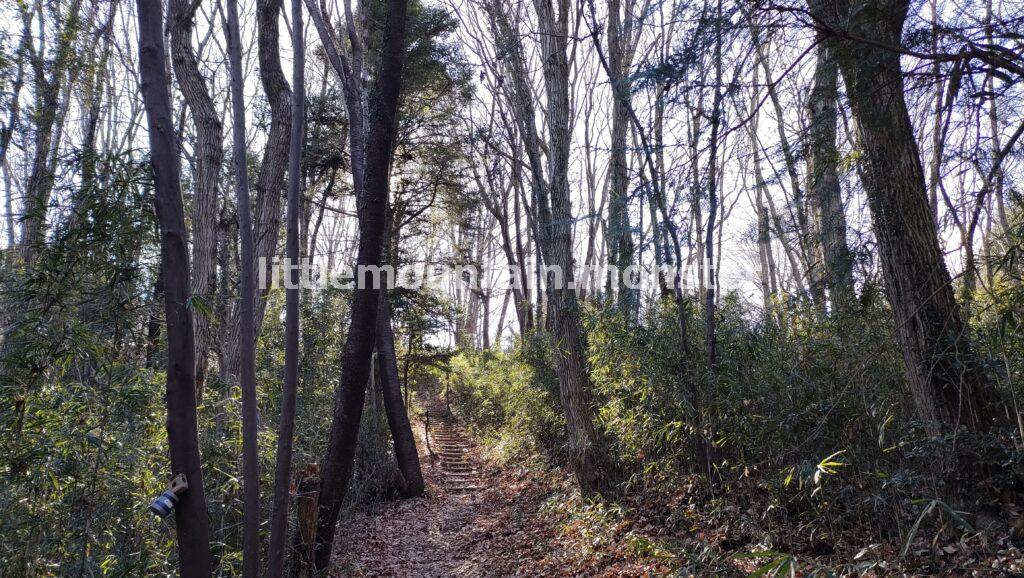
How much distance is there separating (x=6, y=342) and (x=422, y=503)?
676cm

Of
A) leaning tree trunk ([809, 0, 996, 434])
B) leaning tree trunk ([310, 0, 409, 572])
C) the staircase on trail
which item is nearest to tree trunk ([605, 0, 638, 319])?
leaning tree trunk ([809, 0, 996, 434])

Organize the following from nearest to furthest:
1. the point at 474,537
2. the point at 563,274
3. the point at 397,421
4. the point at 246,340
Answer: the point at 246,340 < the point at 563,274 < the point at 474,537 < the point at 397,421

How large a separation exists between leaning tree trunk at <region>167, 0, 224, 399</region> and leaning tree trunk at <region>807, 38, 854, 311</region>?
5.68 m

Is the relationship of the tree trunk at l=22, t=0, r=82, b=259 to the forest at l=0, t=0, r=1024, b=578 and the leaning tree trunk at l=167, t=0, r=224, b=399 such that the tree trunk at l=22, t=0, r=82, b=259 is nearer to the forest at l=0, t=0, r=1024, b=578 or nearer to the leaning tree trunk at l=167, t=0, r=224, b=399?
the forest at l=0, t=0, r=1024, b=578

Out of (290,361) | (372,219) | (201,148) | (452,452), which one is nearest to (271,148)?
(201,148)

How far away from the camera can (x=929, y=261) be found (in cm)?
327

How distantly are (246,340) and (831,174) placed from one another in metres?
4.14

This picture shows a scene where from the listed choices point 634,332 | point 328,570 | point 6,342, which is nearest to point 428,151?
point 634,332

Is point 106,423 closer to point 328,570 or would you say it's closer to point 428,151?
point 328,570

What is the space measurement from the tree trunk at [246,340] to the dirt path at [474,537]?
86.8 inches

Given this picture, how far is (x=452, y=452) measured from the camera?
13.5 m

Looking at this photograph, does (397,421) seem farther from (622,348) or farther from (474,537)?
(622,348)

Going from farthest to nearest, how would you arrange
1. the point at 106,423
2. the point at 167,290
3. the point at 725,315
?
the point at 725,315 < the point at 106,423 < the point at 167,290

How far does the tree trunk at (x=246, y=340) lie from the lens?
10.7ft
